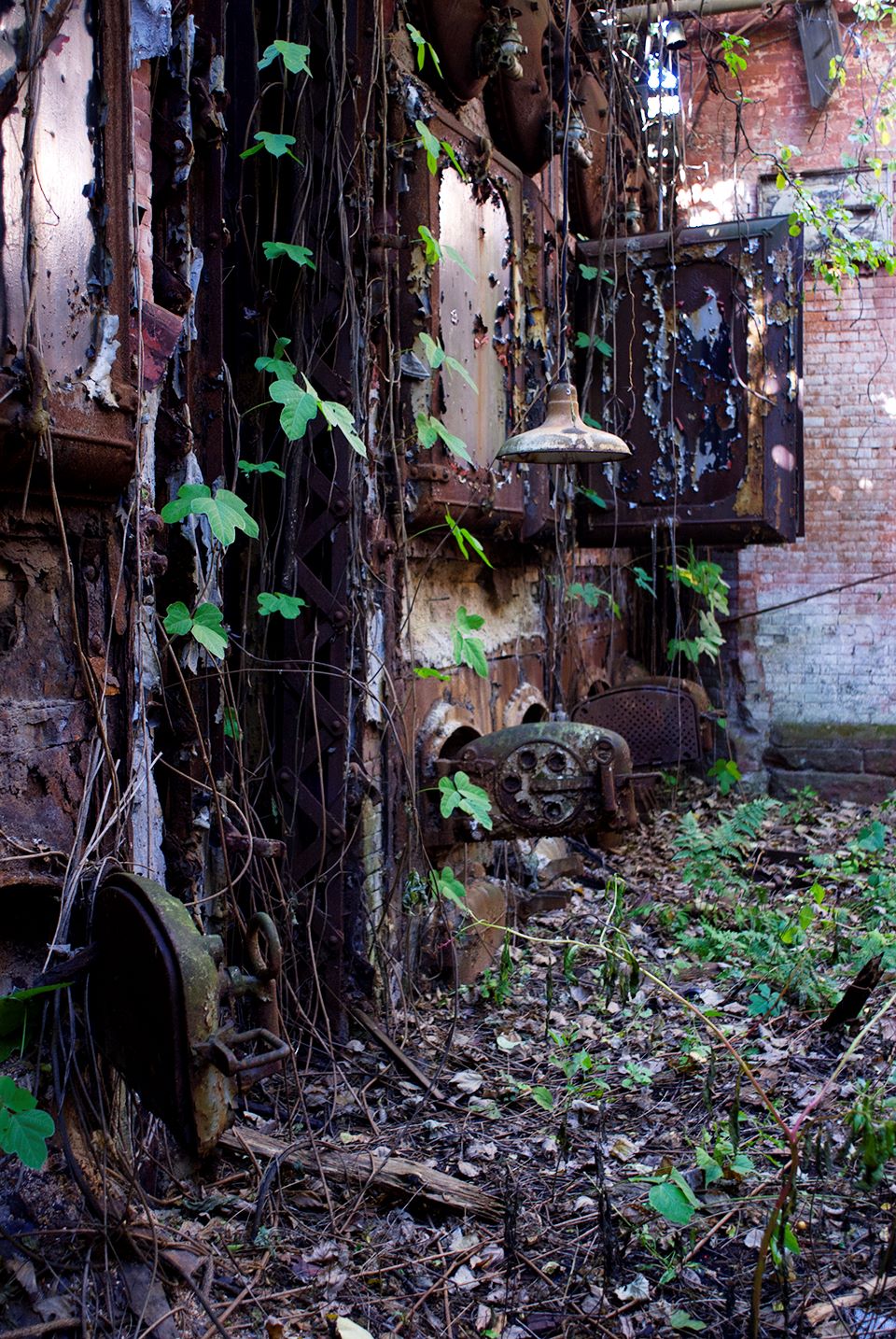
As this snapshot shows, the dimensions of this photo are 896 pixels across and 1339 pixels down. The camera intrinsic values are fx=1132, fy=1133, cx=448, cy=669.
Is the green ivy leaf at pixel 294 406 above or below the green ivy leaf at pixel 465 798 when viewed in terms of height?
above

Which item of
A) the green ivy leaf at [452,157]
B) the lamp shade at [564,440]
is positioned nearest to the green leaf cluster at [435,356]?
the lamp shade at [564,440]

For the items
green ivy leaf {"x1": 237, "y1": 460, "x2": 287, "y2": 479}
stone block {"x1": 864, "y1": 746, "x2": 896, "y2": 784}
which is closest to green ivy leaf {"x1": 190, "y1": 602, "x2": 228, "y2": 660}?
green ivy leaf {"x1": 237, "y1": 460, "x2": 287, "y2": 479}

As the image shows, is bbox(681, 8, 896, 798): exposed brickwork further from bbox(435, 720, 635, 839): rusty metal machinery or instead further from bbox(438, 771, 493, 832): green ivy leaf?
bbox(438, 771, 493, 832): green ivy leaf

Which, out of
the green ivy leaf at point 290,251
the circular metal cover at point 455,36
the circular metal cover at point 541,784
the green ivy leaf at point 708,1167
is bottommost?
the green ivy leaf at point 708,1167

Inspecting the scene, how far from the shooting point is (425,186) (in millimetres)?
4664

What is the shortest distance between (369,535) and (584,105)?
13.3ft

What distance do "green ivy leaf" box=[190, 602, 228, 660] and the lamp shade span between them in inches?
63.1

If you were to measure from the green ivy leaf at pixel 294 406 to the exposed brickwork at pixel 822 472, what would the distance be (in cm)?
646

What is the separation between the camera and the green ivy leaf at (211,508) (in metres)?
3.10

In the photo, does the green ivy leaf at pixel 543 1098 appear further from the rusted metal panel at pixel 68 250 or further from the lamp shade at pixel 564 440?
the rusted metal panel at pixel 68 250

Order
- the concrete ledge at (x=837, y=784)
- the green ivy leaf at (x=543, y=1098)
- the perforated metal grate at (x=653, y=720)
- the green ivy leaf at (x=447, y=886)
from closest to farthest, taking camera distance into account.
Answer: the green ivy leaf at (x=543, y=1098) → the green ivy leaf at (x=447, y=886) → the perforated metal grate at (x=653, y=720) → the concrete ledge at (x=837, y=784)

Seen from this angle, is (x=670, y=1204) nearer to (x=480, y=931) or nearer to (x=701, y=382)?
(x=480, y=931)

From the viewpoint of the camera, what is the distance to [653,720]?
6.91 metres

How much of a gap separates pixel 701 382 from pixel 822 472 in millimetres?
2820
